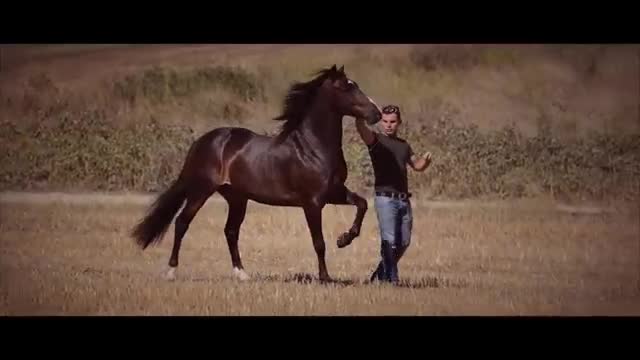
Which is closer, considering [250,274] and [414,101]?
[250,274]

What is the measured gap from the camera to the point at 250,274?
6.89 metres

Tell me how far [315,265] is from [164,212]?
0.99 metres

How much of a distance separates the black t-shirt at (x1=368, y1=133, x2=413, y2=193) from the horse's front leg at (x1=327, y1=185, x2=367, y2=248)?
0.68 ft

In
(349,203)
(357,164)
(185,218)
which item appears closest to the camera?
(349,203)

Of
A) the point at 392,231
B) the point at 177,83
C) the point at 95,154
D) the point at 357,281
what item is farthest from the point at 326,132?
the point at 95,154

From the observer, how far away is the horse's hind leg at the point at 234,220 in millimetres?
6891

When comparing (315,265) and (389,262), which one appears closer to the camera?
(389,262)

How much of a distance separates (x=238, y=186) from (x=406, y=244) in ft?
3.58

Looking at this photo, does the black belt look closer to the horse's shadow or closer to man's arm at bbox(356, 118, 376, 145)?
man's arm at bbox(356, 118, 376, 145)

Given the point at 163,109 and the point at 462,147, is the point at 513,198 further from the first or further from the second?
the point at 163,109

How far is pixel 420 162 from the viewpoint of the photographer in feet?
21.7

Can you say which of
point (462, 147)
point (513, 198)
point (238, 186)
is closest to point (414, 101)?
point (462, 147)

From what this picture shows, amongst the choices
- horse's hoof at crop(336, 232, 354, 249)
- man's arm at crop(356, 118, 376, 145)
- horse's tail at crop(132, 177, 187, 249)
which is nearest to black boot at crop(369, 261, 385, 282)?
horse's hoof at crop(336, 232, 354, 249)

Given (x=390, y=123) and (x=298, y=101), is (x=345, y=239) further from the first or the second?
(x=298, y=101)
